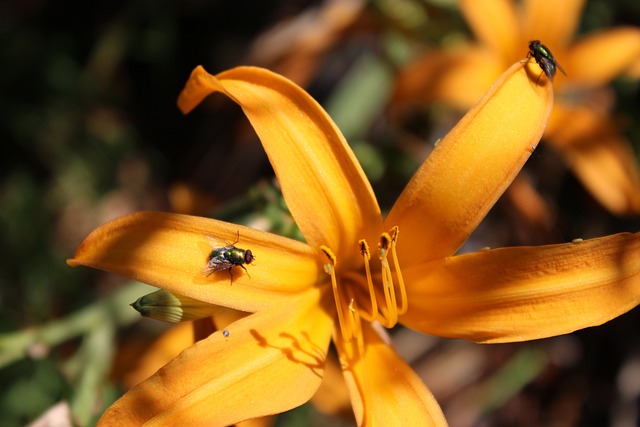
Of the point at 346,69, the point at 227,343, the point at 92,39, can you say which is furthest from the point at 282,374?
the point at 92,39

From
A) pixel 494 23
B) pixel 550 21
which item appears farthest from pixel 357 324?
pixel 550 21

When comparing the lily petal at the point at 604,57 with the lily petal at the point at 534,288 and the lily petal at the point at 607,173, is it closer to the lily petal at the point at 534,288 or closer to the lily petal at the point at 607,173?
the lily petal at the point at 607,173

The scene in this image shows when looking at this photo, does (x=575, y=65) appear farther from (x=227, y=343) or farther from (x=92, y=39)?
(x=92, y=39)

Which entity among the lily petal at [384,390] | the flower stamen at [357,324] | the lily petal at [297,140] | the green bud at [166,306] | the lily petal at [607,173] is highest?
the lily petal at [607,173]

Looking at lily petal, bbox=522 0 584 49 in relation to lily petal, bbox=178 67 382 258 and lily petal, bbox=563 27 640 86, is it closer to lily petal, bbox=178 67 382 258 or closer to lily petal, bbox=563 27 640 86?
lily petal, bbox=563 27 640 86

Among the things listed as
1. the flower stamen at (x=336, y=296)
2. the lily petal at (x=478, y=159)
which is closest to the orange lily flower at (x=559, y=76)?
the lily petal at (x=478, y=159)

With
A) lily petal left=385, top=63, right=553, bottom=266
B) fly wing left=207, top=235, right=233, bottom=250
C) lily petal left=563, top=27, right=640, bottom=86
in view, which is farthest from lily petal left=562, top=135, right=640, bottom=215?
fly wing left=207, top=235, right=233, bottom=250
